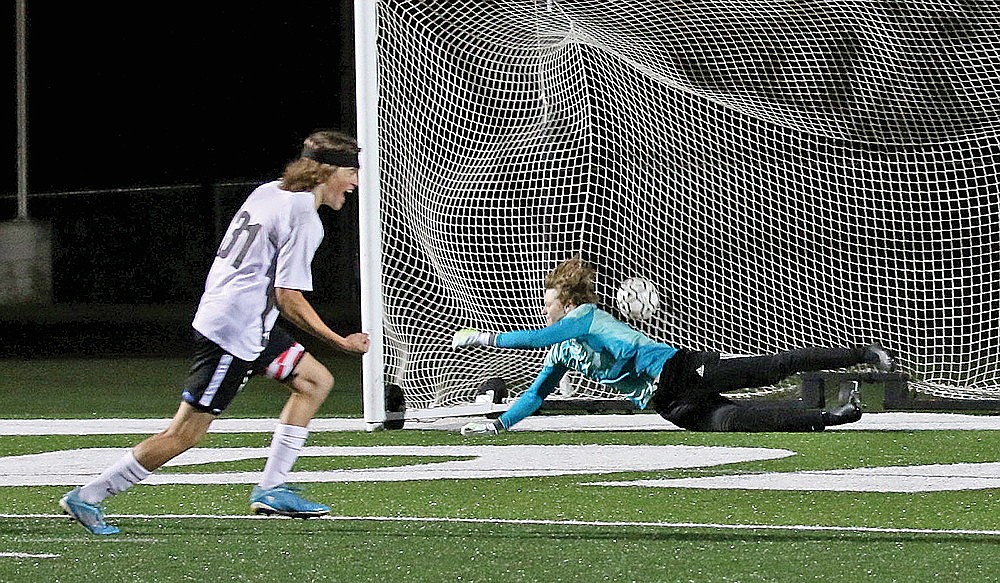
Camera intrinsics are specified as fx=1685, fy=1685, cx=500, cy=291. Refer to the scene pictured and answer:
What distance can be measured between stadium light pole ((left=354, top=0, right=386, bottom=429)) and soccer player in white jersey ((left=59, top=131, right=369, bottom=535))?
3.52 metres

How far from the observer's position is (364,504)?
656 centimetres

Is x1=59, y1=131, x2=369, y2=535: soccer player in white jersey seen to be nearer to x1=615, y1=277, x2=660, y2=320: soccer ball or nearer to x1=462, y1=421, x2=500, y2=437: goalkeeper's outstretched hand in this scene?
x1=462, y1=421, x2=500, y2=437: goalkeeper's outstretched hand

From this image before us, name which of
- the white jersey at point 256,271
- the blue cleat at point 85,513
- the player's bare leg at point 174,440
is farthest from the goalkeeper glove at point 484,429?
the blue cleat at point 85,513

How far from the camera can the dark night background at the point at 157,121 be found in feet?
84.9

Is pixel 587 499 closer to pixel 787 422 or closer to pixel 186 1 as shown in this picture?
pixel 787 422

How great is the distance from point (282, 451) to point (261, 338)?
1.50ft

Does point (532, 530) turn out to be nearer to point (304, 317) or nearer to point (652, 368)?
point (304, 317)

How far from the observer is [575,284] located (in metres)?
9.06

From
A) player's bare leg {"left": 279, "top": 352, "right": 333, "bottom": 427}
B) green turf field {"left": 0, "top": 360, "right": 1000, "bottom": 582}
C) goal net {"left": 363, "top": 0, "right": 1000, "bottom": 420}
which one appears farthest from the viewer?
goal net {"left": 363, "top": 0, "right": 1000, "bottom": 420}

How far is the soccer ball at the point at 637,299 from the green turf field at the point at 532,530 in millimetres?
2483

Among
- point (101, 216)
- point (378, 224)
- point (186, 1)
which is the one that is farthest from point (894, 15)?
point (186, 1)

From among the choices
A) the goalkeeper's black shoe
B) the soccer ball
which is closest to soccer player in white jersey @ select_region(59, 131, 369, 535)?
the goalkeeper's black shoe

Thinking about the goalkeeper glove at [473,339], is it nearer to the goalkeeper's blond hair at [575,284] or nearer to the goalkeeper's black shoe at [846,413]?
the goalkeeper's blond hair at [575,284]

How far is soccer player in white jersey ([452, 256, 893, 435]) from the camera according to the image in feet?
29.5
